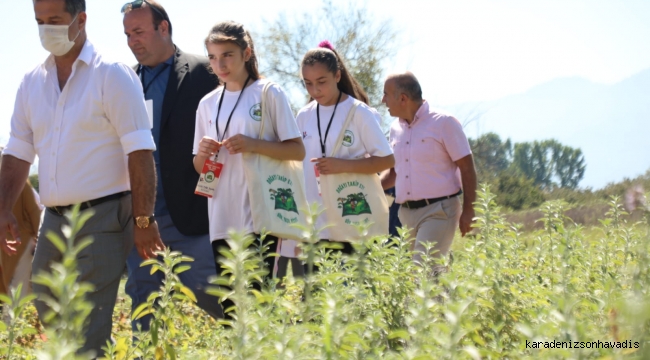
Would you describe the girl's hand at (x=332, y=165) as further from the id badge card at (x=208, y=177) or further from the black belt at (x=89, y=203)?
the black belt at (x=89, y=203)

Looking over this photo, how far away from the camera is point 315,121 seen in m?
5.94

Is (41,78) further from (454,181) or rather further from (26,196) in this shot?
(454,181)

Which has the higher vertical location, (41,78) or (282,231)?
(41,78)

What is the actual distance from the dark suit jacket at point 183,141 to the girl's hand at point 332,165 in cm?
75

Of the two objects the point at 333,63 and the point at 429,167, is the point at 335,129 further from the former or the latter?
the point at 429,167

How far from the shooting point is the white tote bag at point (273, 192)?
4781 millimetres

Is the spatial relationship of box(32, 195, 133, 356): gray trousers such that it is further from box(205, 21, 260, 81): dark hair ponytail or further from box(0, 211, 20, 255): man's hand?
box(205, 21, 260, 81): dark hair ponytail

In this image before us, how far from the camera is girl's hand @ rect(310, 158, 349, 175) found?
5.66 meters

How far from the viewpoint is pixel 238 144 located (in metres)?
4.70

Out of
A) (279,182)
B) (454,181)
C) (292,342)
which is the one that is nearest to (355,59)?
A: (454,181)

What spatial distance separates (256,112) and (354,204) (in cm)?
116

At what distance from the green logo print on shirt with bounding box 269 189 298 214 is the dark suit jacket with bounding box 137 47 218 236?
763mm

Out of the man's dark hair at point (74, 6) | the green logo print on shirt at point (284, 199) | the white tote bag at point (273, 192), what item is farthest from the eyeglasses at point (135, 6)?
the green logo print on shirt at point (284, 199)

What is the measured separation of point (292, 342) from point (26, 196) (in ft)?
17.3
